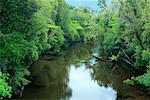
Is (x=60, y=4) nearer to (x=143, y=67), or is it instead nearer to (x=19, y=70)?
(x=143, y=67)

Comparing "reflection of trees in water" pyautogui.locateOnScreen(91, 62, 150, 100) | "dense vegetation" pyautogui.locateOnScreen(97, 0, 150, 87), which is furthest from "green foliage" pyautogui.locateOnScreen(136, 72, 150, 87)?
"reflection of trees in water" pyautogui.locateOnScreen(91, 62, 150, 100)

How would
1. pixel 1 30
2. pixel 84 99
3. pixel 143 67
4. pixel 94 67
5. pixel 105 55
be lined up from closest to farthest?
pixel 1 30 < pixel 84 99 < pixel 143 67 < pixel 94 67 < pixel 105 55

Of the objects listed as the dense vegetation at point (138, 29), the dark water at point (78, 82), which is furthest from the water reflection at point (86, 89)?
the dense vegetation at point (138, 29)

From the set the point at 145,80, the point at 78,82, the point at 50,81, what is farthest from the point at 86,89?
the point at 145,80

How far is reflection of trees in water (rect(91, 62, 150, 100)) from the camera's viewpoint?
37178 mm

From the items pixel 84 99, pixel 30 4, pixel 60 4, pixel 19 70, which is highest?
pixel 60 4

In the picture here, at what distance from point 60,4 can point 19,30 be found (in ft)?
167

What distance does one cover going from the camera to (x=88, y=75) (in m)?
52.1

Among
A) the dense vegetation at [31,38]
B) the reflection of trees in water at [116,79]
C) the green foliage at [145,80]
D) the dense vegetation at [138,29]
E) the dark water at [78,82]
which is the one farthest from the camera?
the dense vegetation at [138,29]

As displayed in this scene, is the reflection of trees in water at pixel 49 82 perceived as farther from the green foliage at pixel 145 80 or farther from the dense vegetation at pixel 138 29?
the dense vegetation at pixel 138 29

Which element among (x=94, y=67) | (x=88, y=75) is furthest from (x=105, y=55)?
(x=88, y=75)

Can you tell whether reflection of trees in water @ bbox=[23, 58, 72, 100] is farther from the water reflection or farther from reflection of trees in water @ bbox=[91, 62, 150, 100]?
reflection of trees in water @ bbox=[91, 62, 150, 100]

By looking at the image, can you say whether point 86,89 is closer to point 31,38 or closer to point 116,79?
point 116,79

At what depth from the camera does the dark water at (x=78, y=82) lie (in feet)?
123
